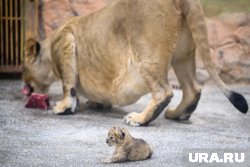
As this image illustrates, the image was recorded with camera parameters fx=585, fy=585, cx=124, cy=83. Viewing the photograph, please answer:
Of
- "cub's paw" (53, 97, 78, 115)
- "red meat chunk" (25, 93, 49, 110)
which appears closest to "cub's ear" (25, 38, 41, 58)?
"red meat chunk" (25, 93, 49, 110)

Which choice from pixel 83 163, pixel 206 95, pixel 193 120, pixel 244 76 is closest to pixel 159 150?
pixel 83 163

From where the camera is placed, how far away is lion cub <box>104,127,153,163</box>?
3.61 m

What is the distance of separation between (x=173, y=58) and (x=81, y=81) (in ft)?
3.29

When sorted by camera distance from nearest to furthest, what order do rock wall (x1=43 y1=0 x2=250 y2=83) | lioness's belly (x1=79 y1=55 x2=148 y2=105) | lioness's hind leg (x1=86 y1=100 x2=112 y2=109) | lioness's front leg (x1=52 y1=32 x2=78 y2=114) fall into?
lioness's belly (x1=79 y1=55 x2=148 y2=105) → lioness's front leg (x1=52 y1=32 x2=78 y2=114) → lioness's hind leg (x1=86 y1=100 x2=112 y2=109) → rock wall (x1=43 y1=0 x2=250 y2=83)

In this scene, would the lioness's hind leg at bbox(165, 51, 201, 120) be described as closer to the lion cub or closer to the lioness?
the lioness

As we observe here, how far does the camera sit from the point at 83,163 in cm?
368

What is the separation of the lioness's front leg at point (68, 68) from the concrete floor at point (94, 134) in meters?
0.15

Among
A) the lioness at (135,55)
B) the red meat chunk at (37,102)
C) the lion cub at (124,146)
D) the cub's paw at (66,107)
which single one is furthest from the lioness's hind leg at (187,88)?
the lion cub at (124,146)

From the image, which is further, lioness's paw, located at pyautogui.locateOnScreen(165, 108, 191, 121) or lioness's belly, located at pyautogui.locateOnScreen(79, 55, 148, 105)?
lioness's paw, located at pyautogui.locateOnScreen(165, 108, 191, 121)

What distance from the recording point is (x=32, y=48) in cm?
609

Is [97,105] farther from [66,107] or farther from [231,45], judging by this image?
[231,45]

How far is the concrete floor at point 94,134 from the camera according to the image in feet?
12.6

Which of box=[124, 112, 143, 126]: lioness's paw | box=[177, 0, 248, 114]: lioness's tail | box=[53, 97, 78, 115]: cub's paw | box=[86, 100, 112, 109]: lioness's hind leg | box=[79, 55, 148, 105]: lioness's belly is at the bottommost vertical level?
box=[86, 100, 112, 109]: lioness's hind leg

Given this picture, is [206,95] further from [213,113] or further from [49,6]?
[49,6]
